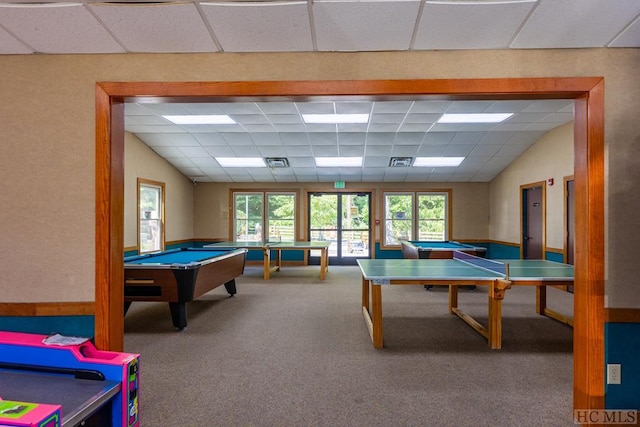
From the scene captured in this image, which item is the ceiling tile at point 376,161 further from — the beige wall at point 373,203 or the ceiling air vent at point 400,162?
the beige wall at point 373,203

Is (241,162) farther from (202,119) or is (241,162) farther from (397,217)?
A: (397,217)

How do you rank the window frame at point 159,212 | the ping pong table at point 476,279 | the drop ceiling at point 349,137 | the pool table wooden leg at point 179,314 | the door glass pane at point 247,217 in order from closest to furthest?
the ping pong table at point 476,279 → the pool table wooden leg at point 179,314 → the drop ceiling at point 349,137 → the window frame at point 159,212 → the door glass pane at point 247,217

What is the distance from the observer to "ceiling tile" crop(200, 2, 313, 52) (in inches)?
71.7

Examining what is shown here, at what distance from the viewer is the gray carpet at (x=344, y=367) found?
7.89 ft

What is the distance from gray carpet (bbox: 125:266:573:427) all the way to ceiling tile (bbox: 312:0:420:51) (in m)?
2.33

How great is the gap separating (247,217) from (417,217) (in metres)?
4.54

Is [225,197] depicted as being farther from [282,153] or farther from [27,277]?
[27,277]

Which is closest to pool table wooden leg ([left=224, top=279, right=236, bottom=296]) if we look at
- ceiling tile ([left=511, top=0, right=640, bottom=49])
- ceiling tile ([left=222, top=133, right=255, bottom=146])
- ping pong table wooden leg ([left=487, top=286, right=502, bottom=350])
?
ceiling tile ([left=222, top=133, right=255, bottom=146])

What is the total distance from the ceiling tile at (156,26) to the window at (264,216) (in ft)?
24.7

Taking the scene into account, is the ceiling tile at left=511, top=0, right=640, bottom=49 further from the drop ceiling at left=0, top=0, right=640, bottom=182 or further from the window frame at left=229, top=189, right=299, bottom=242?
the window frame at left=229, top=189, right=299, bottom=242

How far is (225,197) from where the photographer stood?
9641 millimetres

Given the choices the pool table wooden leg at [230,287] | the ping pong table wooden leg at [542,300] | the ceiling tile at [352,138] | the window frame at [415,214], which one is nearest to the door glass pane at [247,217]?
the window frame at [415,214]

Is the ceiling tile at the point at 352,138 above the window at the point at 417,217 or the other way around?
above

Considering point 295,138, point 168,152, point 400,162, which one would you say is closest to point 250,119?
point 295,138
